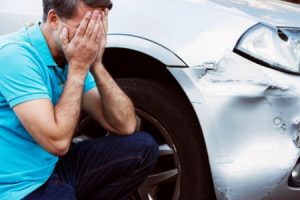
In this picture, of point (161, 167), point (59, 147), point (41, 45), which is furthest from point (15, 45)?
point (161, 167)

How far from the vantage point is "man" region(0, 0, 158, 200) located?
2.33 m

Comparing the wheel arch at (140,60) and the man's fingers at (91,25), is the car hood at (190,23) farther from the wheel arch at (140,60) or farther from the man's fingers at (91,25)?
the man's fingers at (91,25)

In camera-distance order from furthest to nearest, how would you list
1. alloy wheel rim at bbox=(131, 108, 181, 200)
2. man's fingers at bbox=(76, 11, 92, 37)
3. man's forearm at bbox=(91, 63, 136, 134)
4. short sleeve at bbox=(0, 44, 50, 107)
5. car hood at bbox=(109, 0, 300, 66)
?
alloy wheel rim at bbox=(131, 108, 181, 200) → car hood at bbox=(109, 0, 300, 66) → man's forearm at bbox=(91, 63, 136, 134) → man's fingers at bbox=(76, 11, 92, 37) → short sleeve at bbox=(0, 44, 50, 107)

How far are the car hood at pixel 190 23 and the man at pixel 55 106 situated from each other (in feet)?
1.36

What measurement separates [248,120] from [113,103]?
632mm

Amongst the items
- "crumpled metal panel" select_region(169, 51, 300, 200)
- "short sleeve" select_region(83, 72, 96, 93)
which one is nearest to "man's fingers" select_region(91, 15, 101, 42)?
→ "short sleeve" select_region(83, 72, 96, 93)

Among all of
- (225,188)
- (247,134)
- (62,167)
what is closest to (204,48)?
(247,134)

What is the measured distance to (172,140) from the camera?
3076mm

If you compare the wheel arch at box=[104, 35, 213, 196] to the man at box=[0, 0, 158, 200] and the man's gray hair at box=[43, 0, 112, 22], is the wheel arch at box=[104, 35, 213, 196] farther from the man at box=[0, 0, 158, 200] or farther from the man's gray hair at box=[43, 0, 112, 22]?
the man's gray hair at box=[43, 0, 112, 22]

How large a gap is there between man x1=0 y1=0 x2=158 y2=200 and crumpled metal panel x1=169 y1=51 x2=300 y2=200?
0.38 metres

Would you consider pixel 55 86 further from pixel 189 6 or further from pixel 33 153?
pixel 189 6

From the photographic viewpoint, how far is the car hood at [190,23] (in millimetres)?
2941

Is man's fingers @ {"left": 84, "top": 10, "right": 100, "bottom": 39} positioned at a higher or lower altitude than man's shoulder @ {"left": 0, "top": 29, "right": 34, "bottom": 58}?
higher

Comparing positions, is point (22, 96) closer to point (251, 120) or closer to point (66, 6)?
point (66, 6)
